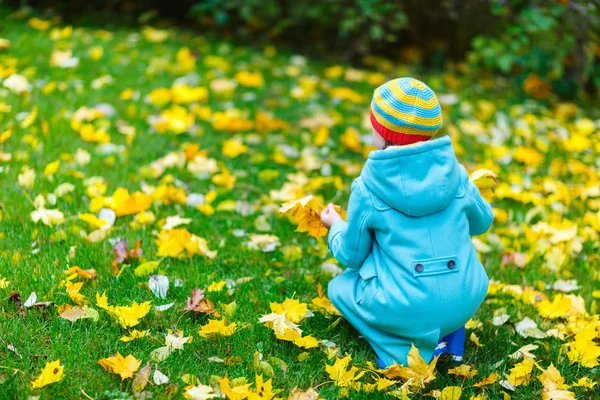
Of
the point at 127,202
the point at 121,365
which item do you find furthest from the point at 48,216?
the point at 121,365

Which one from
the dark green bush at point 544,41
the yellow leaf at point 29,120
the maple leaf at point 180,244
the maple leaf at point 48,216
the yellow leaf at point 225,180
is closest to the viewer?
the maple leaf at point 180,244

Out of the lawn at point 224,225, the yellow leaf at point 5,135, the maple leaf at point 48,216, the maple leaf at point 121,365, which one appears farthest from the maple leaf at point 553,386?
the yellow leaf at point 5,135

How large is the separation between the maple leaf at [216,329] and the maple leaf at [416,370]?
0.53 meters

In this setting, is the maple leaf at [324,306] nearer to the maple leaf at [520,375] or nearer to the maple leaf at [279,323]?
the maple leaf at [279,323]

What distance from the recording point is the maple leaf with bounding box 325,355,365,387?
1979 millimetres

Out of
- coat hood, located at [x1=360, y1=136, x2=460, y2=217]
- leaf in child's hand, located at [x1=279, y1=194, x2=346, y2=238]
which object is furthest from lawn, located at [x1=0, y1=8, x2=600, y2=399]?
coat hood, located at [x1=360, y1=136, x2=460, y2=217]

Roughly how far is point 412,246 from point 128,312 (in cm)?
95

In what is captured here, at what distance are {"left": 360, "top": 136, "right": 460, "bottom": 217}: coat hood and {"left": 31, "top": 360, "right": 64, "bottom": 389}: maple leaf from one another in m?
1.06

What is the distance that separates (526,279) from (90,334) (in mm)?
1790

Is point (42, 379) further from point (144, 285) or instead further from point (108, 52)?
point (108, 52)

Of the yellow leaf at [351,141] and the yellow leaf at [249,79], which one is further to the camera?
the yellow leaf at [249,79]

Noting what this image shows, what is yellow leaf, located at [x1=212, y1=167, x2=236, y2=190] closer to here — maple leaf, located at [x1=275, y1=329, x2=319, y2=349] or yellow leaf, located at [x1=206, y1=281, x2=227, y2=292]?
yellow leaf, located at [x1=206, y1=281, x2=227, y2=292]

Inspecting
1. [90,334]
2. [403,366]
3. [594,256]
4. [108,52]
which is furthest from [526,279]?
[108,52]

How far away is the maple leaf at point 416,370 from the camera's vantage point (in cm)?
196
